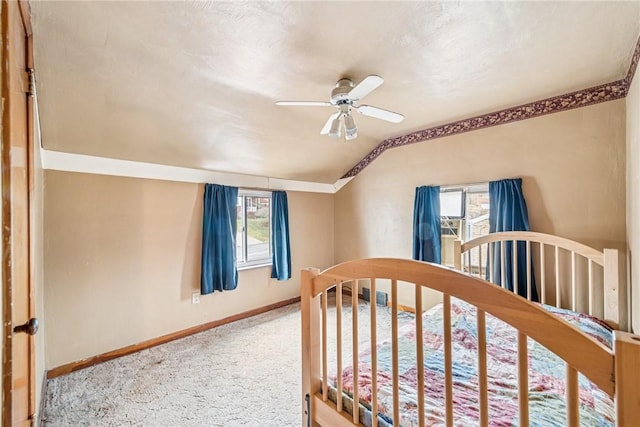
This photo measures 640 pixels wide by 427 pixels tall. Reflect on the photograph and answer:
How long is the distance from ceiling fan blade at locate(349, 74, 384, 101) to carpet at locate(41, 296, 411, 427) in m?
1.97

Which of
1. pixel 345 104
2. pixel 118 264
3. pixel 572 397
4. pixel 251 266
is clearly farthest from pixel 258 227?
pixel 572 397

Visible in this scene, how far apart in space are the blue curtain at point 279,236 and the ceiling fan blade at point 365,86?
2.09m

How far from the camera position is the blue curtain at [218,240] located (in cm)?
299

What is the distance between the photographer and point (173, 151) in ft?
8.57

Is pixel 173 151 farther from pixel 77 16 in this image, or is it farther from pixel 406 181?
pixel 406 181

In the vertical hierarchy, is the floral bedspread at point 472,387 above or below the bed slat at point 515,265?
below

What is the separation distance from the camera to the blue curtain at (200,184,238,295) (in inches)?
118

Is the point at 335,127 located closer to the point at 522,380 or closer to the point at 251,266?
the point at 522,380

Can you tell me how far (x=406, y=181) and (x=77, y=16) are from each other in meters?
3.22

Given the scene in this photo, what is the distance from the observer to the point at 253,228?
368cm

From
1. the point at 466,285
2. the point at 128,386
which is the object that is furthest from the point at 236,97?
the point at 128,386

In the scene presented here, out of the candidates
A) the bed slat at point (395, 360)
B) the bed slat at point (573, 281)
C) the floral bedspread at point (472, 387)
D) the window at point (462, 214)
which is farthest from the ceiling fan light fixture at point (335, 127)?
the bed slat at point (573, 281)

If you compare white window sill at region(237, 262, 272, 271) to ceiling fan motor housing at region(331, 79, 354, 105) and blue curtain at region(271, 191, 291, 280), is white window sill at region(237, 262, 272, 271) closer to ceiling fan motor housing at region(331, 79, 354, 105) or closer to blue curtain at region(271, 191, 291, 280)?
blue curtain at region(271, 191, 291, 280)

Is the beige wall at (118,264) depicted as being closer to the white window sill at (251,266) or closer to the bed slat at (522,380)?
the white window sill at (251,266)
